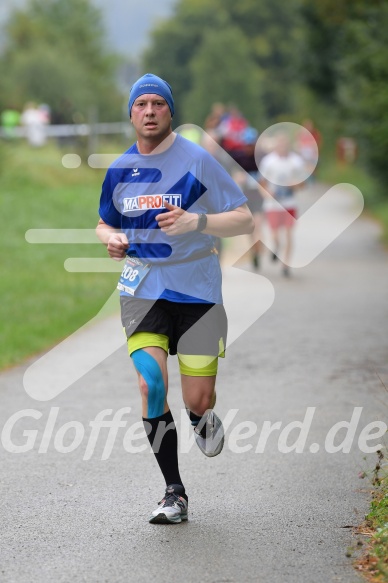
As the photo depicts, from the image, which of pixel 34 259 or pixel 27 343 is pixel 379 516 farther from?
pixel 34 259

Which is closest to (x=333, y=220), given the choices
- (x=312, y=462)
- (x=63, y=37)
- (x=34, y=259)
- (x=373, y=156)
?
(x=373, y=156)

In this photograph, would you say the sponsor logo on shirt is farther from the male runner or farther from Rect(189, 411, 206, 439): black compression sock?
Rect(189, 411, 206, 439): black compression sock

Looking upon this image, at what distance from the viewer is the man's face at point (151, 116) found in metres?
6.16

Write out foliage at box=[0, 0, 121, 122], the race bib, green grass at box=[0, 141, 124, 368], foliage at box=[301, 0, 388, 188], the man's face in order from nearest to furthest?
the man's face
the race bib
green grass at box=[0, 141, 124, 368]
foliage at box=[301, 0, 388, 188]
foliage at box=[0, 0, 121, 122]

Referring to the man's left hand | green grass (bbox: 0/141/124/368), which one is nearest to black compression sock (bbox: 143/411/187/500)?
the man's left hand

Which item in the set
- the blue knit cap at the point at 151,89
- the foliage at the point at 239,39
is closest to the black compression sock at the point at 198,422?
the blue knit cap at the point at 151,89

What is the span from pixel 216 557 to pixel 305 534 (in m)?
0.56

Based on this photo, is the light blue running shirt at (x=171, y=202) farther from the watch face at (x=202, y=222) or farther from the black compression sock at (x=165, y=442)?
the black compression sock at (x=165, y=442)

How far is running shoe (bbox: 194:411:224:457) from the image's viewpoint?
21.2 ft

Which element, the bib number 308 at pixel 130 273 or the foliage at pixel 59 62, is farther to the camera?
the foliage at pixel 59 62

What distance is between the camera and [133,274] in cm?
629

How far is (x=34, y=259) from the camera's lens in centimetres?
2039

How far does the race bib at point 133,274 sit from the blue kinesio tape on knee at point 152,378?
1.00 feet

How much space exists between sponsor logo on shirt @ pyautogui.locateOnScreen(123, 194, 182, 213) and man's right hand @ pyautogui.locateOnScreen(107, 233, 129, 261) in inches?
5.9
